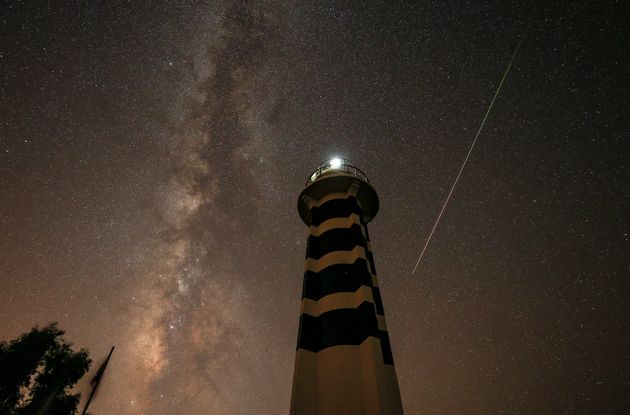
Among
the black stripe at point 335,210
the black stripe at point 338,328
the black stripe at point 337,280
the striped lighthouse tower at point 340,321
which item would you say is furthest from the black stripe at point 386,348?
the black stripe at point 335,210

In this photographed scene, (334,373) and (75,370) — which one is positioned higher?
Answer: (75,370)

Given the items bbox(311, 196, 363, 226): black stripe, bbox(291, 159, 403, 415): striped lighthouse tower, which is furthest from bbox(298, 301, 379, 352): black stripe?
bbox(311, 196, 363, 226): black stripe

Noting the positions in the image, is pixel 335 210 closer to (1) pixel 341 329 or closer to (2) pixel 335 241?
(2) pixel 335 241

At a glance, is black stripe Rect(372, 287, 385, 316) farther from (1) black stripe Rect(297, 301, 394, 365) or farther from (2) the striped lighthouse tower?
(1) black stripe Rect(297, 301, 394, 365)

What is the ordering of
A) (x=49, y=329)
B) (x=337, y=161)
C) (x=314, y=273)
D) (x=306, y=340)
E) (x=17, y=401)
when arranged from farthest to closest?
(x=49, y=329) → (x=17, y=401) → (x=337, y=161) → (x=314, y=273) → (x=306, y=340)

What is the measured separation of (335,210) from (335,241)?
146 centimetres

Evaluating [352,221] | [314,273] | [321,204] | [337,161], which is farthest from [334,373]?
[337,161]

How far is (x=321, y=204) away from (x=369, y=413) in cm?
694

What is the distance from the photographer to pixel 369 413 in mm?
6355

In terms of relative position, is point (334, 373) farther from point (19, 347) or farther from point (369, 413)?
point (19, 347)

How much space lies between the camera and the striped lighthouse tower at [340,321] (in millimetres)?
6852

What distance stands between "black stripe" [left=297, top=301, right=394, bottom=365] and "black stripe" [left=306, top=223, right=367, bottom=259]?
6.66 ft

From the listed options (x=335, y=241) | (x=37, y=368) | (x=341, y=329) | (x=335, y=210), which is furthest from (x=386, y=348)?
(x=37, y=368)

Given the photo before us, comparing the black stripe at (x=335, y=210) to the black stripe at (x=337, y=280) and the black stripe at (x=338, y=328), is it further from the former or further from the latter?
the black stripe at (x=338, y=328)
